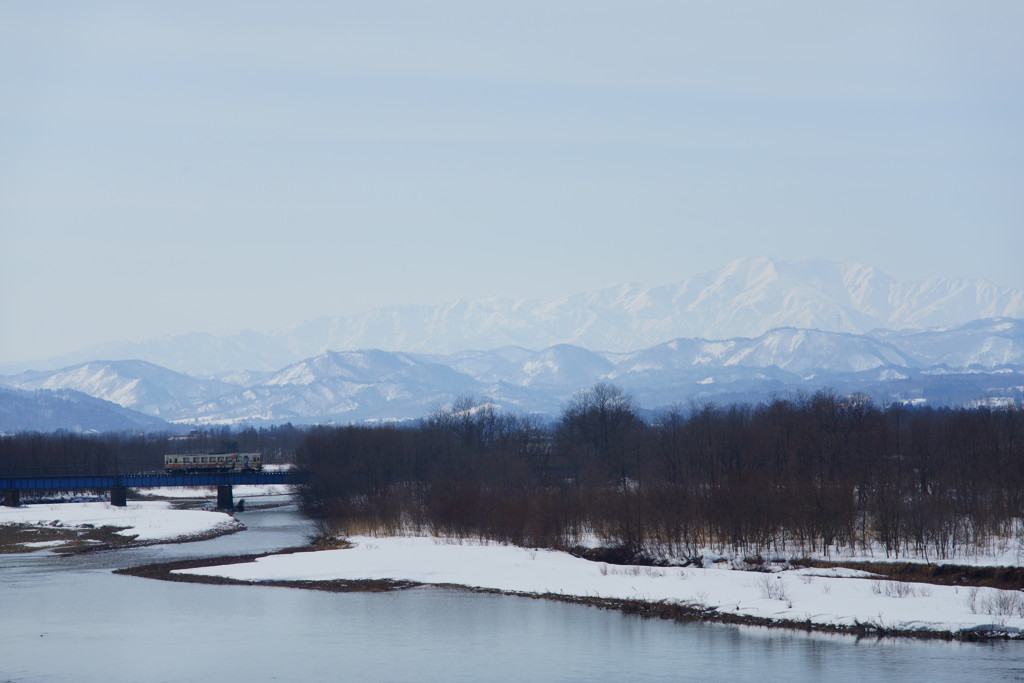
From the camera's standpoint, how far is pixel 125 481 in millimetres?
107688

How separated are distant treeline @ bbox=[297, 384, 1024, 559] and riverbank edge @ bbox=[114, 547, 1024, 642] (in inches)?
440

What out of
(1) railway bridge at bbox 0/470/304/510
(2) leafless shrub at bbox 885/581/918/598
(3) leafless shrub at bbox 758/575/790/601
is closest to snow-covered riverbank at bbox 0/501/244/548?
(1) railway bridge at bbox 0/470/304/510

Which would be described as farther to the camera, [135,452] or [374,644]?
[135,452]

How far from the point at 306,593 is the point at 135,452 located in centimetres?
15255

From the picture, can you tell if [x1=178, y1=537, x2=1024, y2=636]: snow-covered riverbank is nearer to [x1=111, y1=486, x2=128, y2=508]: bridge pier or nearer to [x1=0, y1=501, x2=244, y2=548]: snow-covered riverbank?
[x1=0, y1=501, x2=244, y2=548]: snow-covered riverbank

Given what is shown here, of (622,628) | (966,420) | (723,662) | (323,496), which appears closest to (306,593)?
(622,628)

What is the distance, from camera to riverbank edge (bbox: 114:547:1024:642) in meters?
34.6

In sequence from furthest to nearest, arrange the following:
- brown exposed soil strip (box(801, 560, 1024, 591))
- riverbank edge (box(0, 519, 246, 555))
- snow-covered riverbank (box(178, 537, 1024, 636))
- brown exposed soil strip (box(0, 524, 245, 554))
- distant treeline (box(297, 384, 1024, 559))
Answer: brown exposed soil strip (box(0, 524, 245, 554)) < riverbank edge (box(0, 519, 246, 555)) < distant treeline (box(297, 384, 1024, 559)) < brown exposed soil strip (box(801, 560, 1024, 591)) < snow-covered riverbank (box(178, 537, 1024, 636))

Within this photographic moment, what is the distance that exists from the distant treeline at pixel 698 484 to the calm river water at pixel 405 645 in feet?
47.9

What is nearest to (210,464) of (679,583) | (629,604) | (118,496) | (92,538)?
(118,496)

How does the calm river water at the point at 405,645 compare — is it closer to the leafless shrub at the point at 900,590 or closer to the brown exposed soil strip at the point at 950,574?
the leafless shrub at the point at 900,590

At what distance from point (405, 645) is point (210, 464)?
94.5m

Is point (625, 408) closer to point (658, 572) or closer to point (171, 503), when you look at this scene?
point (171, 503)

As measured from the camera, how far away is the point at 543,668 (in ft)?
103
